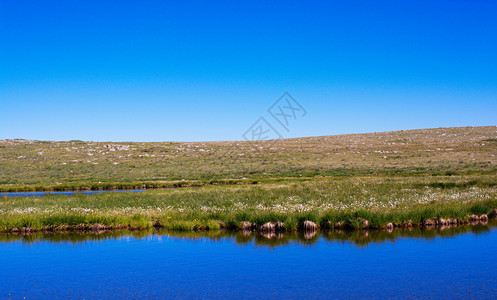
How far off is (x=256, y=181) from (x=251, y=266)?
3636cm

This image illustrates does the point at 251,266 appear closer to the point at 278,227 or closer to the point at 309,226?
the point at 278,227

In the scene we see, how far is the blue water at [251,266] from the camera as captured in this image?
12164 millimetres

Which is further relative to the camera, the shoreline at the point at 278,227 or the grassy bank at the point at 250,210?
the grassy bank at the point at 250,210

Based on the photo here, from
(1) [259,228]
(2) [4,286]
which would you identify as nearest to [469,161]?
(1) [259,228]

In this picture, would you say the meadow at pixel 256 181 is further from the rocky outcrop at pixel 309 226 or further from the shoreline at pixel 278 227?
the rocky outcrop at pixel 309 226

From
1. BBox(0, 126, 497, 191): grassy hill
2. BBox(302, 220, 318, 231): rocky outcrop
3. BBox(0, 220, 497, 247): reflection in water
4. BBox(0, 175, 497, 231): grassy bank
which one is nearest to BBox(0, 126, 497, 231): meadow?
BBox(0, 175, 497, 231): grassy bank

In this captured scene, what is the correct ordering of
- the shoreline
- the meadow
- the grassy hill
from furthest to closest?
the grassy hill → the meadow → the shoreline

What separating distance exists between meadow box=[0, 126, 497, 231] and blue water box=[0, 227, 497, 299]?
2191mm

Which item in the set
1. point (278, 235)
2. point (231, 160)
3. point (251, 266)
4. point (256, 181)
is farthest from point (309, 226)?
point (231, 160)

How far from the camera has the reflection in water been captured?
19013mm

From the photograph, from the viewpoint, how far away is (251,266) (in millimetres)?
15023

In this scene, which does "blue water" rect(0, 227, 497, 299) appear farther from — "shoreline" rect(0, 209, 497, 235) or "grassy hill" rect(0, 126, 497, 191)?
"grassy hill" rect(0, 126, 497, 191)

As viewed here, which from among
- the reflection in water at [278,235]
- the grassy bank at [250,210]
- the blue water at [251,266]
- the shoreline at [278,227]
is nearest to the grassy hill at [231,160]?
the grassy bank at [250,210]

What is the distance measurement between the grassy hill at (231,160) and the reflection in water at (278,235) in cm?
2953
